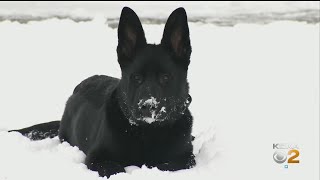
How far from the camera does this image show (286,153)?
4.84 meters

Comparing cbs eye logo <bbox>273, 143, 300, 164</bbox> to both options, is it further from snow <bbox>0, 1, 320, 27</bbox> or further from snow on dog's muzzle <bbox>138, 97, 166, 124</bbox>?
snow <bbox>0, 1, 320, 27</bbox>

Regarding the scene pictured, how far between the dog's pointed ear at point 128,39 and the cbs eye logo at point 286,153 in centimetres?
159

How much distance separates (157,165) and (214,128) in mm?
1575

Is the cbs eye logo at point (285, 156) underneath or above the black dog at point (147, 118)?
underneath

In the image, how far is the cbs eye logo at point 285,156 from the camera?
→ 4.70m

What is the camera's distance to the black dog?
4.22m

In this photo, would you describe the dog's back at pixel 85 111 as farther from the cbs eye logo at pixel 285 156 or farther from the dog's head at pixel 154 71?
the cbs eye logo at pixel 285 156

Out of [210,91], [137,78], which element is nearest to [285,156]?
[137,78]

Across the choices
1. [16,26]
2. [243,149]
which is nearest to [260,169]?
[243,149]

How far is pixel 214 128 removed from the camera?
5.75m

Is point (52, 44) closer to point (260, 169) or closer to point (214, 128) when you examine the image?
point (214, 128)

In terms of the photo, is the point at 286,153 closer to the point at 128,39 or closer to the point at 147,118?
the point at 147,118

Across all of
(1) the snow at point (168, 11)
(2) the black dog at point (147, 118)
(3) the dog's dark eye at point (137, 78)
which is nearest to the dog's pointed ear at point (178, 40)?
(2) the black dog at point (147, 118)

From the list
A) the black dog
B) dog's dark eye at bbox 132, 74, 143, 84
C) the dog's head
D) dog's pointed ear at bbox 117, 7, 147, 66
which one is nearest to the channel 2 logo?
the black dog
